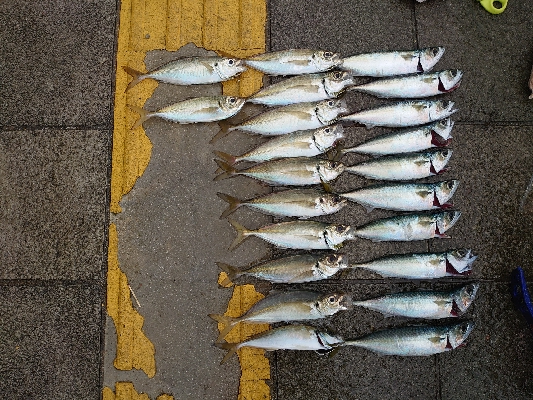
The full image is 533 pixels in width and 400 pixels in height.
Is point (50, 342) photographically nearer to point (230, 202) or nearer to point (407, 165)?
point (230, 202)

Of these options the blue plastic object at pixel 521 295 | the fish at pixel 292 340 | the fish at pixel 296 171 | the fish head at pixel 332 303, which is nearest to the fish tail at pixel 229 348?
the fish at pixel 292 340

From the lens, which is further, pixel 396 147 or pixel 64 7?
pixel 64 7

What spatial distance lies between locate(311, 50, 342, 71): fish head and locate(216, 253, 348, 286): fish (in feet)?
5.24

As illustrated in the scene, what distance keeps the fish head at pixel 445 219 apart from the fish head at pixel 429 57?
4.10 ft

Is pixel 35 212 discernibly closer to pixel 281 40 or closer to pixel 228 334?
pixel 228 334

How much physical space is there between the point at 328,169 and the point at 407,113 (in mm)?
815

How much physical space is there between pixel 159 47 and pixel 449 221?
288 cm

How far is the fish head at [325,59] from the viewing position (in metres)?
3.81

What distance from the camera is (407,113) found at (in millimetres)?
3730

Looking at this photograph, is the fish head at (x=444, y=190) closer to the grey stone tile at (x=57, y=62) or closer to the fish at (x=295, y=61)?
the fish at (x=295, y=61)

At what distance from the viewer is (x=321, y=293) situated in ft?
11.5

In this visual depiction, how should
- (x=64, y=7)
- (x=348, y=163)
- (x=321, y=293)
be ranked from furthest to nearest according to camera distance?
(x=64, y=7) < (x=348, y=163) < (x=321, y=293)

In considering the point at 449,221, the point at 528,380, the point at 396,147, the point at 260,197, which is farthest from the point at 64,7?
the point at 528,380

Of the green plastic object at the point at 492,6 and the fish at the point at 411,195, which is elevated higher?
the green plastic object at the point at 492,6
